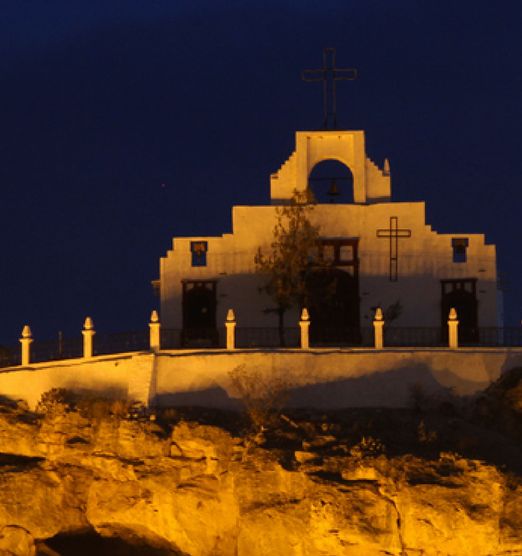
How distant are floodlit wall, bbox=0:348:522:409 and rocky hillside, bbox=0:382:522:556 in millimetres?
734

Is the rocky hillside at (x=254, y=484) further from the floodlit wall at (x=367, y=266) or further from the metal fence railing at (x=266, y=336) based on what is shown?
the floodlit wall at (x=367, y=266)

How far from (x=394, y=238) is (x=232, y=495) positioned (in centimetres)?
1023

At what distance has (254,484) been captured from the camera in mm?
38375

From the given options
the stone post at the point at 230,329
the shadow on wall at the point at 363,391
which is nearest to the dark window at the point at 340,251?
the stone post at the point at 230,329

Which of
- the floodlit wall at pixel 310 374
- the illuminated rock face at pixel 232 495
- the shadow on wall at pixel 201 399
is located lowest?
the illuminated rock face at pixel 232 495

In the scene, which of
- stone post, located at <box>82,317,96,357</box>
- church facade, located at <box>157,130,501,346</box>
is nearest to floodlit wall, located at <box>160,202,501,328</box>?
church facade, located at <box>157,130,501,346</box>

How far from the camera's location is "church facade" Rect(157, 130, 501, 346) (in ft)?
148

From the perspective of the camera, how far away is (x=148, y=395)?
4147 centimetres

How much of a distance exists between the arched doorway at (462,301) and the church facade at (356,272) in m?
0.03

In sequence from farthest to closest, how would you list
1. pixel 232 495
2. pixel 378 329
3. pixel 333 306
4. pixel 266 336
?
pixel 333 306
pixel 266 336
pixel 378 329
pixel 232 495

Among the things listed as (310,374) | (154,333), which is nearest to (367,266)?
(310,374)

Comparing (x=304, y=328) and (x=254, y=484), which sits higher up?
(x=304, y=328)

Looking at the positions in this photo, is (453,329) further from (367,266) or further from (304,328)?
(304,328)

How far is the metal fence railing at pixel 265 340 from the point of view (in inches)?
1694
